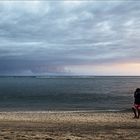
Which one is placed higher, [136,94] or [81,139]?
[136,94]

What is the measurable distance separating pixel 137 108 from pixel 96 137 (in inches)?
371

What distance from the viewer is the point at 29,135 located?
14.9 metres

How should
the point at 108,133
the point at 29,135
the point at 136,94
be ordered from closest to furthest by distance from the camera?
the point at 29,135 → the point at 108,133 → the point at 136,94

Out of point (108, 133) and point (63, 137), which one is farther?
point (108, 133)

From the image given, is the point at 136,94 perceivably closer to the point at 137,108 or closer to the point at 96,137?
the point at 137,108

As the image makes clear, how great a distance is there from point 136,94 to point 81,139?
9.43m

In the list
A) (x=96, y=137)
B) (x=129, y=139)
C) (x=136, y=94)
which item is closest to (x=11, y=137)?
(x=96, y=137)

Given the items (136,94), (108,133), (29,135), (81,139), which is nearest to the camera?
(81,139)

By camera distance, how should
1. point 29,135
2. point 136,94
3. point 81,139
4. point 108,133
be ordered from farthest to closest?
point 136,94, point 108,133, point 29,135, point 81,139

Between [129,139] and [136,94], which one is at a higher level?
[136,94]

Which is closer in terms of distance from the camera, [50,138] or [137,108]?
[50,138]

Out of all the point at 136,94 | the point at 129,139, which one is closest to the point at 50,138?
the point at 129,139

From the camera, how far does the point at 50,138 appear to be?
45.9ft

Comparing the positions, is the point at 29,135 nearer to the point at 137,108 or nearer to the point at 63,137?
the point at 63,137
